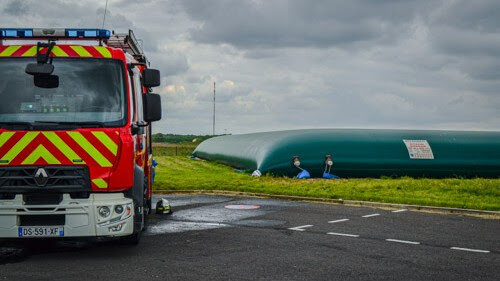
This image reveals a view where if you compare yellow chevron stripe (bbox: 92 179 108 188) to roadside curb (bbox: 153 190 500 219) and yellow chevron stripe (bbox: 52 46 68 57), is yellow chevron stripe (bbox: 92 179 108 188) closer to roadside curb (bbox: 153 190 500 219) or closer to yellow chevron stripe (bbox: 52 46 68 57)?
yellow chevron stripe (bbox: 52 46 68 57)

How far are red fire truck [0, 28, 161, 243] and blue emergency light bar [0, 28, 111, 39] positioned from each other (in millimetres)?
452

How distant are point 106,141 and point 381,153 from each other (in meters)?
19.3

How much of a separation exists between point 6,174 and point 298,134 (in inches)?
761

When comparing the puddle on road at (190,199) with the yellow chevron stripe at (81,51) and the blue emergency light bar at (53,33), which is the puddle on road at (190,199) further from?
the yellow chevron stripe at (81,51)

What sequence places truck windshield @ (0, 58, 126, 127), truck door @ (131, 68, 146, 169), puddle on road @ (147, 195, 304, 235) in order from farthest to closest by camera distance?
puddle on road @ (147, 195, 304, 235)
truck door @ (131, 68, 146, 169)
truck windshield @ (0, 58, 126, 127)

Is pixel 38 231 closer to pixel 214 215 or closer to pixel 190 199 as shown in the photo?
pixel 214 215

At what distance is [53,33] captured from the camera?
8.85m

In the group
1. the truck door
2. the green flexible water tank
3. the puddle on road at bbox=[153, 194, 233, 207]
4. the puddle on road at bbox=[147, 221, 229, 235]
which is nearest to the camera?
the truck door

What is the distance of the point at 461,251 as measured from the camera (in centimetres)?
924

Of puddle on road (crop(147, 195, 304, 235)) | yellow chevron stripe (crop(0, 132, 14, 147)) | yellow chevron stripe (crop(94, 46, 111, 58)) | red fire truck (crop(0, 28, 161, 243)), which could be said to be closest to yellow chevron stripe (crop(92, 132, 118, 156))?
red fire truck (crop(0, 28, 161, 243))

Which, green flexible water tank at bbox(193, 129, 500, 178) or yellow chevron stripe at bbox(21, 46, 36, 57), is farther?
green flexible water tank at bbox(193, 129, 500, 178)

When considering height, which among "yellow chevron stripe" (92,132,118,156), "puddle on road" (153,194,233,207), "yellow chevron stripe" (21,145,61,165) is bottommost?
"puddle on road" (153,194,233,207)

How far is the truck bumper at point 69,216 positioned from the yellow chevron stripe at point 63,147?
53cm

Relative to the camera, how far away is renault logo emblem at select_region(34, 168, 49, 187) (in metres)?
7.70
